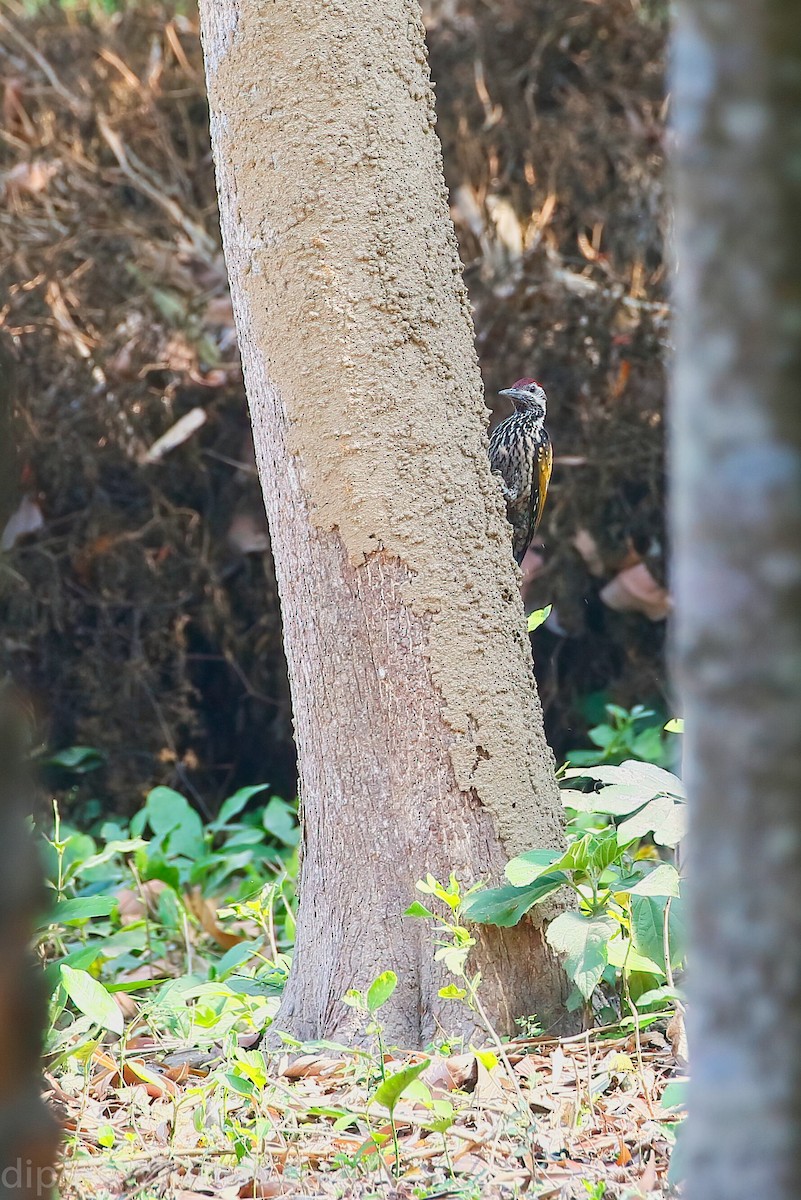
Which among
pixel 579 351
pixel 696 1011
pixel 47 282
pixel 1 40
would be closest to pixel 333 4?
pixel 696 1011

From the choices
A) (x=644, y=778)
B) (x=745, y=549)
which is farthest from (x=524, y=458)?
(x=745, y=549)

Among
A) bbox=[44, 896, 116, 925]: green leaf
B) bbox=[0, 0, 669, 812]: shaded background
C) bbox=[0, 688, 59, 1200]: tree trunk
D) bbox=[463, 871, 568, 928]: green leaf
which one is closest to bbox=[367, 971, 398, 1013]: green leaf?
bbox=[463, 871, 568, 928]: green leaf

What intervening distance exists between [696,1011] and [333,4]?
2009mm

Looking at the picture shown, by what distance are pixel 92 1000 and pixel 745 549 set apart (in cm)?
179

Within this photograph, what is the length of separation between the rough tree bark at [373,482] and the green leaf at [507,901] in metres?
0.10

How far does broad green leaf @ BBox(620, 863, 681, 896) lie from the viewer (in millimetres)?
2127

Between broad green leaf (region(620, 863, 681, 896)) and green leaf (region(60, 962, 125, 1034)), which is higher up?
broad green leaf (region(620, 863, 681, 896))

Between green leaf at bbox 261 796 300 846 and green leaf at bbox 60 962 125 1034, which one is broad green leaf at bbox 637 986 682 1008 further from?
green leaf at bbox 261 796 300 846

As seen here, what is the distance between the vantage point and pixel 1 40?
5543 millimetres

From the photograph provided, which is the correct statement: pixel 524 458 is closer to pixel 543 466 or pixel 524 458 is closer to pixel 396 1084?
pixel 543 466

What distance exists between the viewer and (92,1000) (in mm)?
2230

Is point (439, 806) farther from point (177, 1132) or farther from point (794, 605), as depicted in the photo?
point (794, 605)

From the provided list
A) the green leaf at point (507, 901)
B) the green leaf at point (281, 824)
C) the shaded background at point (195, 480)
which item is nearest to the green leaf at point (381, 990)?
the green leaf at point (507, 901)

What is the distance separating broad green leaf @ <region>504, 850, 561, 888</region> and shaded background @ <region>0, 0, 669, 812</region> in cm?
249
